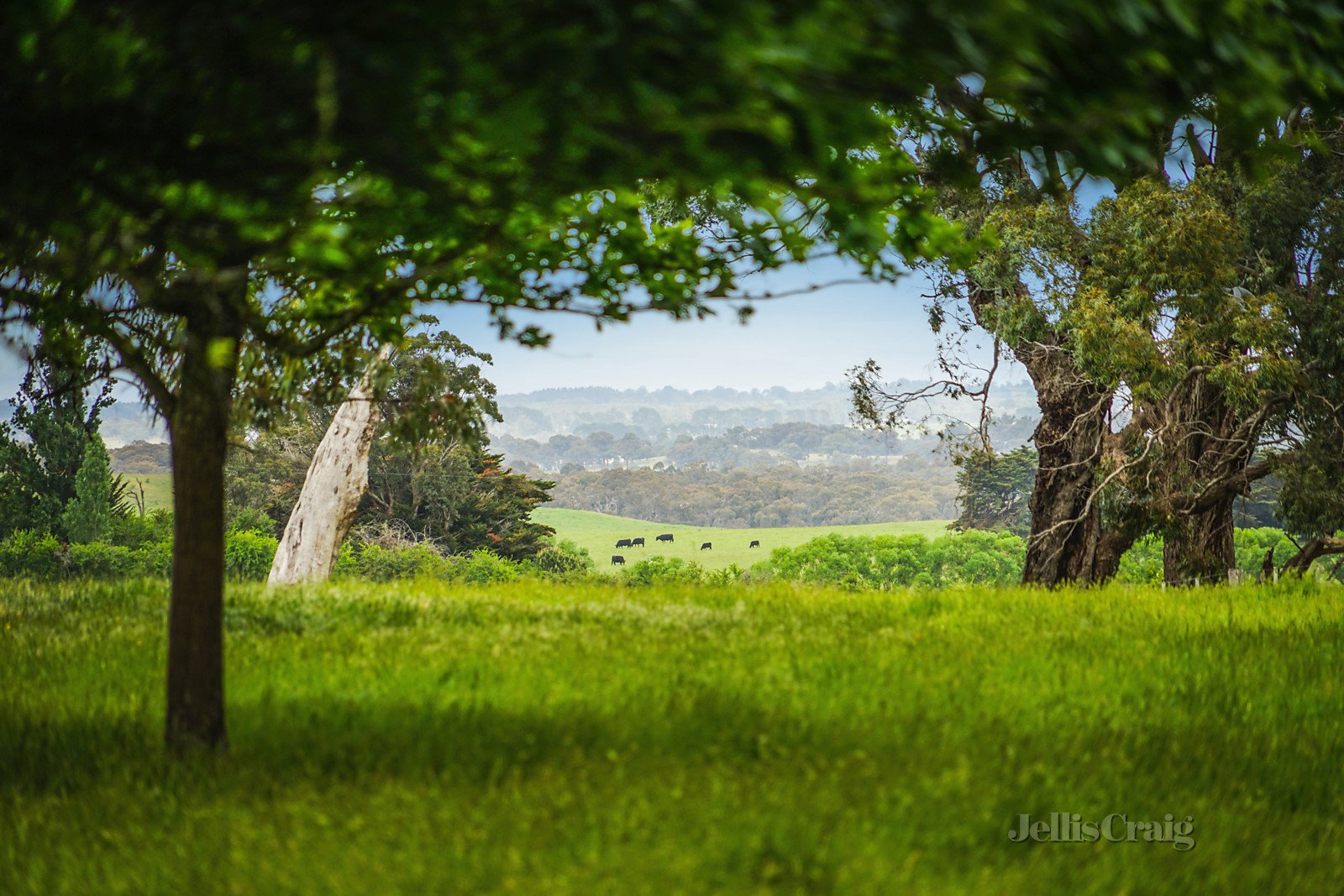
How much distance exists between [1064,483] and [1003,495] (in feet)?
143

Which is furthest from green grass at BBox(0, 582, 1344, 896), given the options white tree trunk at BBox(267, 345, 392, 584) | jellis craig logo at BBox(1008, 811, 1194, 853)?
white tree trunk at BBox(267, 345, 392, 584)

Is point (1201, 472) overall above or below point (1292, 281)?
below

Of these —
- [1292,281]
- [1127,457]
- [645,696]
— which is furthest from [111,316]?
[1292,281]

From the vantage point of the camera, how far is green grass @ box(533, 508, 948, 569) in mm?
76688

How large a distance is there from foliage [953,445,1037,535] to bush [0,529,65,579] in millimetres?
38870

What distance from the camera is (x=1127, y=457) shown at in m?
17.2

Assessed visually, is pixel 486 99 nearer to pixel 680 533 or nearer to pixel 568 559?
pixel 568 559

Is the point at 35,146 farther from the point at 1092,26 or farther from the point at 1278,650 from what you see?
the point at 1278,650

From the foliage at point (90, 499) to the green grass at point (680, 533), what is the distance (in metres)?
40.1

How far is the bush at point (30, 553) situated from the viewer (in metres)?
33.7

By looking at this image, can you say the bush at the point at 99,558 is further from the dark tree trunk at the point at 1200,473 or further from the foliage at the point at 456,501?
the dark tree trunk at the point at 1200,473

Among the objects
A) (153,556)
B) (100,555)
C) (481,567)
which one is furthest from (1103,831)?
(100,555)

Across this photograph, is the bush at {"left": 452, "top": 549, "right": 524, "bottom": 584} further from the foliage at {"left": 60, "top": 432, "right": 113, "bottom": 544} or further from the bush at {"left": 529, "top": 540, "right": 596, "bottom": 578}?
the foliage at {"left": 60, "top": 432, "right": 113, "bottom": 544}

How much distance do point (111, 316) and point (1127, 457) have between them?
15931 millimetres
